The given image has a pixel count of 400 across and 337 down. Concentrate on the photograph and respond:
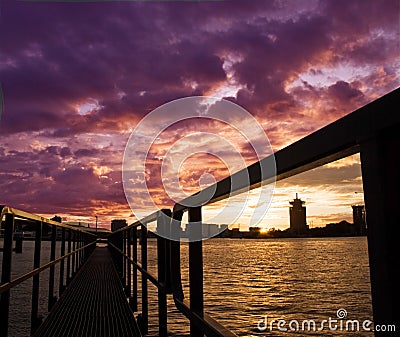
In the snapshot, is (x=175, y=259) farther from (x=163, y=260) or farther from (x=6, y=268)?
(x=6, y=268)

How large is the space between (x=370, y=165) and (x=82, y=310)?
17.0 feet

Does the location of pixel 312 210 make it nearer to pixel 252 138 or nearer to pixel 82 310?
pixel 252 138

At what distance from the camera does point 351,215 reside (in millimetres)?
1152

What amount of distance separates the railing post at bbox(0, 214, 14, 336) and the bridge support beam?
2.39m

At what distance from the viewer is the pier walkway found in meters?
4.23

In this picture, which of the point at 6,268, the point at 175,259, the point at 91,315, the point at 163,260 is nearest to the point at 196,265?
the point at 175,259

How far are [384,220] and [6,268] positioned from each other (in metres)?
2.47

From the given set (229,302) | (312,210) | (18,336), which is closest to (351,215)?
(312,210)

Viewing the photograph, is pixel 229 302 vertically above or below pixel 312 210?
below

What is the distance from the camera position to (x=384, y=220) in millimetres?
669

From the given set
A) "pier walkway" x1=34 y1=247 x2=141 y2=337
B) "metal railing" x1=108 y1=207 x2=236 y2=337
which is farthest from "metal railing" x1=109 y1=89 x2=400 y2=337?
"pier walkway" x1=34 y1=247 x2=141 y2=337

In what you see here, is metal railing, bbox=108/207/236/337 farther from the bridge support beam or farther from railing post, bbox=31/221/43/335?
railing post, bbox=31/221/43/335

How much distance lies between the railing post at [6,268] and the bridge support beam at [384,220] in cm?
239

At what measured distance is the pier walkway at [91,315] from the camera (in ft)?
13.9
